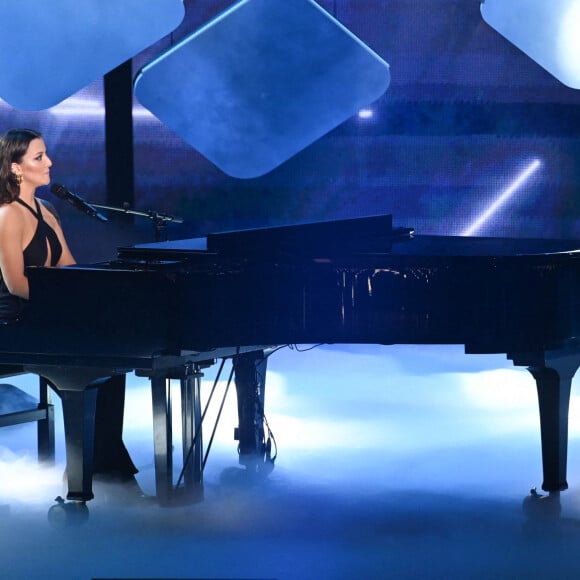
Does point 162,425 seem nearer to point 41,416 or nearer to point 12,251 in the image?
point 12,251

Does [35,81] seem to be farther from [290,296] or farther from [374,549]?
[374,549]

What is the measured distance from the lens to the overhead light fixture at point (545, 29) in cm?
625

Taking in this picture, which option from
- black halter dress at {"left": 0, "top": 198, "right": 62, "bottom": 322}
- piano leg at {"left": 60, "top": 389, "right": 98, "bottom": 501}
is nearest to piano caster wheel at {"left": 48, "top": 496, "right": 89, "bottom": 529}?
piano leg at {"left": 60, "top": 389, "right": 98, "bottom": 501}

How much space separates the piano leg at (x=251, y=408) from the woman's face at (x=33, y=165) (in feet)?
2.95

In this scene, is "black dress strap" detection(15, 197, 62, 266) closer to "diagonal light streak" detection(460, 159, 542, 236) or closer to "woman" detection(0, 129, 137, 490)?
"woman" detection(0, 129, 137, 490)

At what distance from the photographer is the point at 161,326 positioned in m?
2.86

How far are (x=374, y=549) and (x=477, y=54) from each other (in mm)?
4355

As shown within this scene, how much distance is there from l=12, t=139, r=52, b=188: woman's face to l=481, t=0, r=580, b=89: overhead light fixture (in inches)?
152

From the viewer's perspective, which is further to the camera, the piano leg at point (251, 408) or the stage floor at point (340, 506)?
the piano leg at point (251, 408)

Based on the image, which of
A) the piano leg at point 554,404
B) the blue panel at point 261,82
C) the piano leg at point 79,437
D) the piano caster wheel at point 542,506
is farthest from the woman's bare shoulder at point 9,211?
the blue panel at point 261,82

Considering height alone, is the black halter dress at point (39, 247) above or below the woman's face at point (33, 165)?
below

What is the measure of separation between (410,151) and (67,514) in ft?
13.3

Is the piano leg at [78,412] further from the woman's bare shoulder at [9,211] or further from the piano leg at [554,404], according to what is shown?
the piano leg at [554,404]

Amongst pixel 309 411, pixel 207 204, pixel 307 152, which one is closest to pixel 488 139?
pixel 307 152
